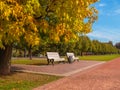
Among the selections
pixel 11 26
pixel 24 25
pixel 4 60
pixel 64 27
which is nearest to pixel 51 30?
pixel 64 27

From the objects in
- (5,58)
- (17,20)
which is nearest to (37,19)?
(17,20)

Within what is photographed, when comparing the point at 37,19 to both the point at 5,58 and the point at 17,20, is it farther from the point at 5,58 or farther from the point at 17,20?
the point at 5,58

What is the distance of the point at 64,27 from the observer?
1354cm

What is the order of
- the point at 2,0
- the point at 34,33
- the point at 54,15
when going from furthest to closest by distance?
the point at 54,15 < the point at 34,33 < the point at 2,0

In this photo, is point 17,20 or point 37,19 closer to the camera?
point 17,20

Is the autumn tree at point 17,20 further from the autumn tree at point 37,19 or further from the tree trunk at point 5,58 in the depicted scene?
the tree trunk at point 5,58

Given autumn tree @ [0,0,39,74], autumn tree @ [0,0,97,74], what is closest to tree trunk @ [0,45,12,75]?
autumn tree @ [0,0,97,74]

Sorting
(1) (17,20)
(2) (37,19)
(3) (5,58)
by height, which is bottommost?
(3) (5,58)

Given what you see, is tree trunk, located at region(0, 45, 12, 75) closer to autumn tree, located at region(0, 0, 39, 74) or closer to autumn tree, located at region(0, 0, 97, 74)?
autumn tree, located at region(0, 0, 97, 74)

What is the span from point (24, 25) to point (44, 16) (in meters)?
2.13

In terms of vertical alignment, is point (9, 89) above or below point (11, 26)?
below

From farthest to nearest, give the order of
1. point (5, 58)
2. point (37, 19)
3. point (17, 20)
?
point (5, 58), point (37, 19), point (17, 20)

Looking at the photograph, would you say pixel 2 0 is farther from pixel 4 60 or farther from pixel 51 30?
pixel 4 60

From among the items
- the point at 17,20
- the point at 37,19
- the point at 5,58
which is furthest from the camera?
the point at 5,58
